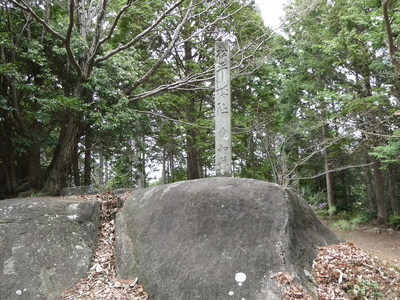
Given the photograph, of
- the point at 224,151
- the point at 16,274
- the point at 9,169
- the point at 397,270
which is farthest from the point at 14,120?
the point at 397,270

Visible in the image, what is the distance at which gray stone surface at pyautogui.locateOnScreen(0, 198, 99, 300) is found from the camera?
3.85 meters

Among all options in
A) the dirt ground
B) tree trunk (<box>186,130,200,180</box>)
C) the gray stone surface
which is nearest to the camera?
the gray stone surface

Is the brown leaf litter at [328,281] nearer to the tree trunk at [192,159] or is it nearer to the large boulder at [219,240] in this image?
the large boulder at [219,240]

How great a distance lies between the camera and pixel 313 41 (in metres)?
12.5

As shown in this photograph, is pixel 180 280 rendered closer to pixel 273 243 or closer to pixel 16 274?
pixel 273 243

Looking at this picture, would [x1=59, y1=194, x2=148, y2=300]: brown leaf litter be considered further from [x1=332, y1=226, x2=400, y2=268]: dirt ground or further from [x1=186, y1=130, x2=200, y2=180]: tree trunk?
[x1=332, y1=226, x2=400, y2=268]: dirt ground

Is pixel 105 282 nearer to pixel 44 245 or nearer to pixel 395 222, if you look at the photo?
pixel 44 245

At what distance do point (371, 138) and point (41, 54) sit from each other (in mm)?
A: 11557

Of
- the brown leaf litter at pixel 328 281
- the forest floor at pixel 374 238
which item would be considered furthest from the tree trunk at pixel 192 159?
the brown leaf litter at pixel 328 281

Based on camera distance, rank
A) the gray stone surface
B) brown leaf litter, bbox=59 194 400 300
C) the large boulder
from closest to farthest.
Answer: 1. brown leaf litter, bbox=59 194 400 300
2. the large boulder
3. the gray stone surface

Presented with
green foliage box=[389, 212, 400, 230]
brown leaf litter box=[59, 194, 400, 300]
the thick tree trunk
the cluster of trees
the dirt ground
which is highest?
the cluster of trees

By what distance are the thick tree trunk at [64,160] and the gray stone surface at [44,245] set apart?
96.8 inches

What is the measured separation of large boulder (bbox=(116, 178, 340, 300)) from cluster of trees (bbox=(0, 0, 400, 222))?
2454 mm

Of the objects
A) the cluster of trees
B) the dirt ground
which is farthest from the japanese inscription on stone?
the dirt ground
